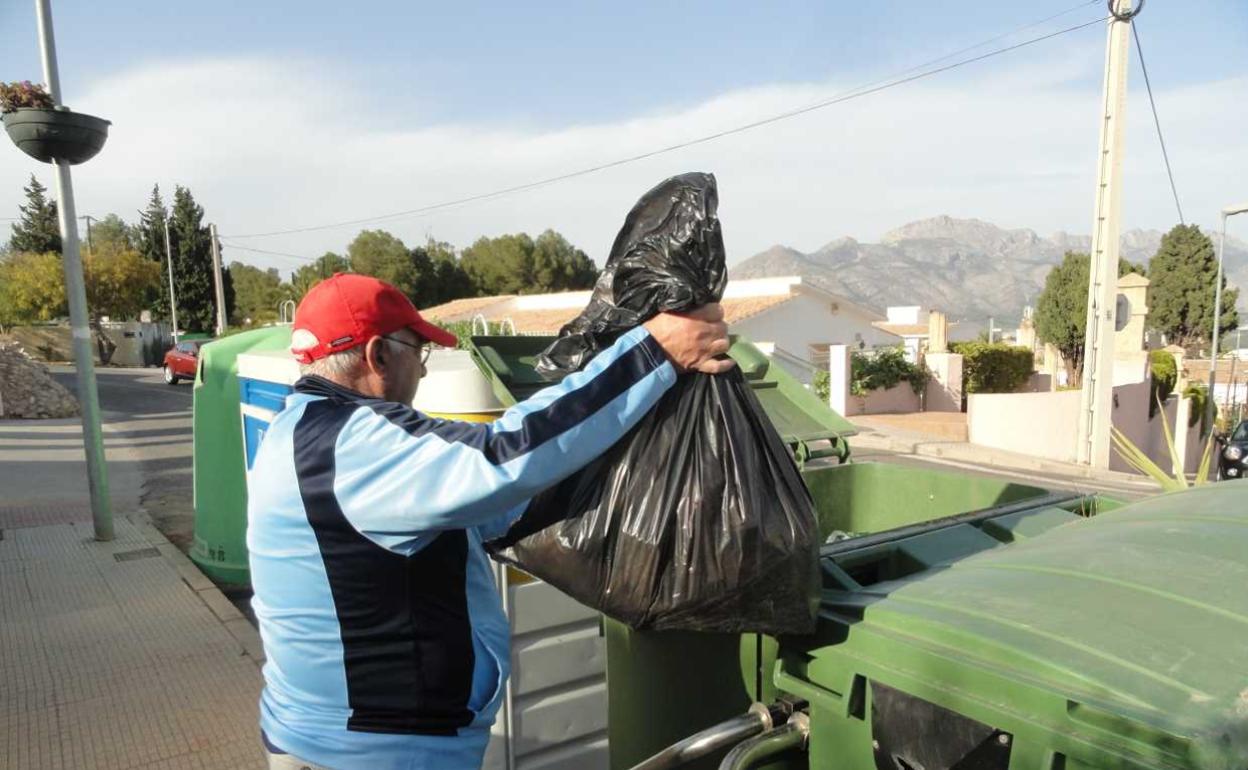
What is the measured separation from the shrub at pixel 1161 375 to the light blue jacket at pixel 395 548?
20085 mm

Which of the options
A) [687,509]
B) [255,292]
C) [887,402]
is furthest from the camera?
[255,292]

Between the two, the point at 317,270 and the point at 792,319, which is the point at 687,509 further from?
the point at 317,270

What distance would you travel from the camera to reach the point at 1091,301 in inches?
495

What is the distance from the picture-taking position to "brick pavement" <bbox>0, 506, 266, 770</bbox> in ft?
10.6

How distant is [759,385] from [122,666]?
131 inches

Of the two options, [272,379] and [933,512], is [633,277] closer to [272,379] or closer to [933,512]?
[933,512]

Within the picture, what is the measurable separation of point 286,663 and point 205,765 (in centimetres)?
→ 209

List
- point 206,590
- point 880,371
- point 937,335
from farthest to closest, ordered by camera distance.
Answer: point 937,335, point 880,371, point 206,590

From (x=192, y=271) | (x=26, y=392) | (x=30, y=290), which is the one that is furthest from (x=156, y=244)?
(x=26, y=392)

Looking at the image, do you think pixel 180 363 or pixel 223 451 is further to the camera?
pixel 180 363

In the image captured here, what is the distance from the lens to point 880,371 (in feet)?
60.9

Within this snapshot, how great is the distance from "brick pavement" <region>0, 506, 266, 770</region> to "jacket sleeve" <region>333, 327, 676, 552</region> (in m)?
2.42

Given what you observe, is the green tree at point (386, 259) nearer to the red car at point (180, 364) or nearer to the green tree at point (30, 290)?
the green tree at point (30, 290)

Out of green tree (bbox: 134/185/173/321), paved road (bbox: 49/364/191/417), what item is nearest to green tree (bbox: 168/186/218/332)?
Result: green tree (bbox: 134/185/173/321)
